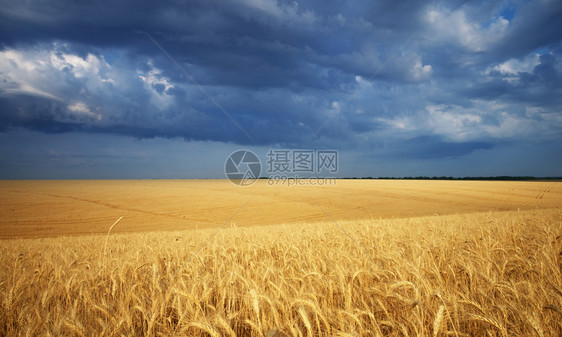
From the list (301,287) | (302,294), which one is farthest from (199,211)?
(302,294)

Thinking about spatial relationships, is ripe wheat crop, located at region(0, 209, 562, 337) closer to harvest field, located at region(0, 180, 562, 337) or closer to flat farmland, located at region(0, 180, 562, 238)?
harvest field, located at region(0, 180, 562, 337)

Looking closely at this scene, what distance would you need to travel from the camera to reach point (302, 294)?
85.3 inches

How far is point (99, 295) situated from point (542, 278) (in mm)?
4757

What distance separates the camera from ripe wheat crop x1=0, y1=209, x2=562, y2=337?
1.77 metres

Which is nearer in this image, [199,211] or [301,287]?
[301,287]

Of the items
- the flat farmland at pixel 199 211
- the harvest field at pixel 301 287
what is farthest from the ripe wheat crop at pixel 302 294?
the flat farmland at pixel 199 211

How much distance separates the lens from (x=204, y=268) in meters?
3.60

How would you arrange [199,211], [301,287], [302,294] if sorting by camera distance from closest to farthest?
[302,294]
[301,287]
[199,211]

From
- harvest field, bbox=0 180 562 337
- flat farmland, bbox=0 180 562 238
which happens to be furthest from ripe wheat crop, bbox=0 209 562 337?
flat farmland, bbox=0 180 562 238

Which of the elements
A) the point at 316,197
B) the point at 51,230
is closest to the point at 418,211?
the point at 316,197

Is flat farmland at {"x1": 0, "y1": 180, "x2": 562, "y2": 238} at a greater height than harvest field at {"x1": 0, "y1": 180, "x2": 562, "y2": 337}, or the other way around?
harvest field at {"x1": 0, "y1": 180, "x2": 562, "y2": 337}

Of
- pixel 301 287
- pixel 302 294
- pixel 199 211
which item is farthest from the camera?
pixel 199 211

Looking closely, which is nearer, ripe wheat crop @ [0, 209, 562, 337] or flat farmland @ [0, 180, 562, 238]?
ripe wheat crop @ [0, 209, 562, 337]

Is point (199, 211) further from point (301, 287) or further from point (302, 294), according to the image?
point (302, 294)
